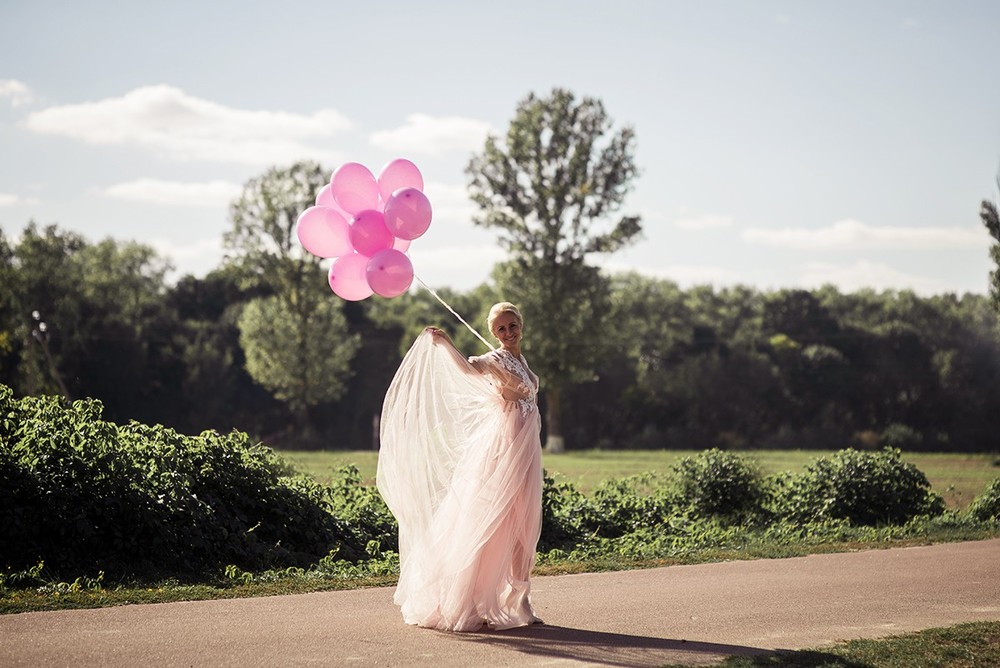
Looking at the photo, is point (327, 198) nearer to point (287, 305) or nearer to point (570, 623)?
point (570, 623)

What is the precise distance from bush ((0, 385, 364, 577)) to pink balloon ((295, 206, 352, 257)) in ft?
11.3

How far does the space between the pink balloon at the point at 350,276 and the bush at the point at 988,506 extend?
10.4 meters

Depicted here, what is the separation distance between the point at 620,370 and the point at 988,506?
42.0 meters

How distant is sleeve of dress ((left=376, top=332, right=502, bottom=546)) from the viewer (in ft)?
27.9

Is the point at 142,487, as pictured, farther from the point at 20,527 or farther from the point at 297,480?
the point at 297,480

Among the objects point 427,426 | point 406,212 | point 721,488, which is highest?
point 406,212

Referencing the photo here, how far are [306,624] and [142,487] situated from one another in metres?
3.49

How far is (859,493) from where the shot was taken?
49.7 feet

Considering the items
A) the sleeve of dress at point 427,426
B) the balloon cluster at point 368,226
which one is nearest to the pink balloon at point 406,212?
the balloon cluster at point 368,226

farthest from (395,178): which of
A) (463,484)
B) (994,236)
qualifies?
(994,236)

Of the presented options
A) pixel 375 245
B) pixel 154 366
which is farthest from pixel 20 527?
pixel 154 366

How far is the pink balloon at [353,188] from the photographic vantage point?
28.8 ft

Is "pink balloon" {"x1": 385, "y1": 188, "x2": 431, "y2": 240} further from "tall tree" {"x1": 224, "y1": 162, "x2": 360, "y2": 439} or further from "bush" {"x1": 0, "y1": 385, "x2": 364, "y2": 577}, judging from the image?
"tall tree" {"x1": 224, "y1": 162, "x2": 360, "y2": 439}

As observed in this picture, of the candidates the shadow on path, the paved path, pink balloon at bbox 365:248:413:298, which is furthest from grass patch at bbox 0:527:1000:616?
pink balloon at bbox 365:248:413:298
